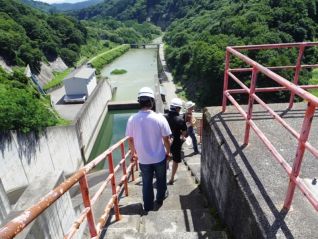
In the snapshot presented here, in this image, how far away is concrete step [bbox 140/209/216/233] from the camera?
3574 mm

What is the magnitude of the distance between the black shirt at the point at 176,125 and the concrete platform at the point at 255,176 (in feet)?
1.26

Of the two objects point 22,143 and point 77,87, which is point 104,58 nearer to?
point 77,87

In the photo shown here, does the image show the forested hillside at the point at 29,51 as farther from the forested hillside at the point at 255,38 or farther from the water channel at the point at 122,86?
the forested hillside at the point at 255,38

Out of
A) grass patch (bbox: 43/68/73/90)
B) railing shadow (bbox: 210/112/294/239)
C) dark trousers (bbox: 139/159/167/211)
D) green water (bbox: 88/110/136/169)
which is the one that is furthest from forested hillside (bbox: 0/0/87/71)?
railing shadow (bbox: 210/112/294/239)

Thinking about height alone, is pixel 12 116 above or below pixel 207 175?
below

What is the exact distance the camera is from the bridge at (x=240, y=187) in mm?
2209

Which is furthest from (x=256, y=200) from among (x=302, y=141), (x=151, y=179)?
(x=151, y=179)

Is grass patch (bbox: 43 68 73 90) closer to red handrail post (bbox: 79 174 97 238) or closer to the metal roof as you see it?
the metal roof

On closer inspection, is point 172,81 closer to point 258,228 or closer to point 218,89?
point 218,89

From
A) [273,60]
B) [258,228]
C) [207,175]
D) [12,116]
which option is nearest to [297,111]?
[207,175]

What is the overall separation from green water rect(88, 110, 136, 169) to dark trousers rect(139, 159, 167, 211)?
626 inches

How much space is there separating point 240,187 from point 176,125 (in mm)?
1905

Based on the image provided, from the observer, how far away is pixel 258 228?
7.98ft

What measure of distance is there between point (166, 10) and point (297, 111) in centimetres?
13917
